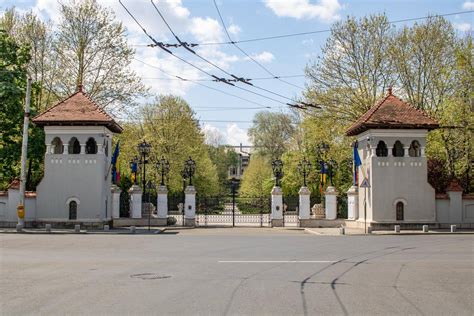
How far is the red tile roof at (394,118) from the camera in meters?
32.8

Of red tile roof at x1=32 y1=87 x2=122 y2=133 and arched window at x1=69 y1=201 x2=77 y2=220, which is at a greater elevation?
red tile roof at x1=32 y1=87 x2=122 y2=133

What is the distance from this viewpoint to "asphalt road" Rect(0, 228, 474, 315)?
9492 mm

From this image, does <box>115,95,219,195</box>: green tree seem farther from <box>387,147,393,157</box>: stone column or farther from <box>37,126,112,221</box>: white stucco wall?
<box>387,147,393,157</box>: stone column

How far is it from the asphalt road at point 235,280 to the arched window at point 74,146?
1395 cm

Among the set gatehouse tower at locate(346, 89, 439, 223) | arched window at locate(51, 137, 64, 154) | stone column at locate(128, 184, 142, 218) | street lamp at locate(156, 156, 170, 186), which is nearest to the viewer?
gatehouse tower at locate(346, 89, 439, 223)

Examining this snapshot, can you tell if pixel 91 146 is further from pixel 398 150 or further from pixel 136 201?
pixel 398 150

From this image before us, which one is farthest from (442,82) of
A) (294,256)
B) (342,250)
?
(294,256)

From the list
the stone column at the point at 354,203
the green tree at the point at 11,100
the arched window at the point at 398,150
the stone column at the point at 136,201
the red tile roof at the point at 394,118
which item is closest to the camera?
the red tile roof at the point at 394,118

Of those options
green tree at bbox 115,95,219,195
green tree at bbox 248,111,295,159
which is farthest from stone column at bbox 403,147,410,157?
green tree at bbox 248,111,295,159

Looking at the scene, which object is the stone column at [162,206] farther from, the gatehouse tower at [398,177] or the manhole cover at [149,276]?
the manhole cover at [149,276]

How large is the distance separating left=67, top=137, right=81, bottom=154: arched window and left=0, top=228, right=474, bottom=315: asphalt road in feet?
45.8

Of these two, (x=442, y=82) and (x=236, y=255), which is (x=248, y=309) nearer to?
(x=236, y=255)

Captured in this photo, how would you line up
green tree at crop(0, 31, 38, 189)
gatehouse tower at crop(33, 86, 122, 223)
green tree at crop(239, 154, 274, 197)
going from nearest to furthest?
gatehouse tower at crop(33, 86, 122, 223) → green tree at crop(0, 31, 38, 189) → green tree at crop(239, 154, 274, 197)

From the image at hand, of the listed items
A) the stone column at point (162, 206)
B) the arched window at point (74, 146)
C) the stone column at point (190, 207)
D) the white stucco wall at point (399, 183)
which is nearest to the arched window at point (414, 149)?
the white stucco wall at point (399, 183)
